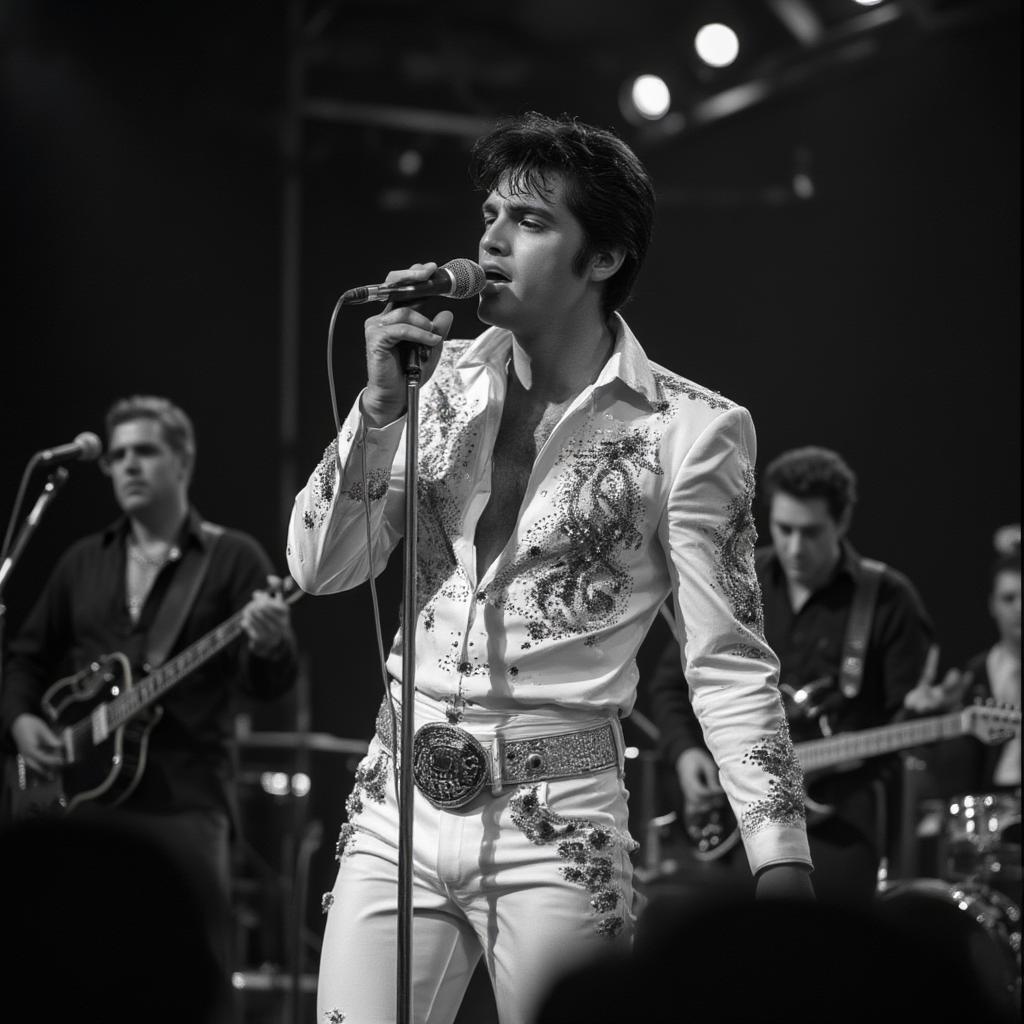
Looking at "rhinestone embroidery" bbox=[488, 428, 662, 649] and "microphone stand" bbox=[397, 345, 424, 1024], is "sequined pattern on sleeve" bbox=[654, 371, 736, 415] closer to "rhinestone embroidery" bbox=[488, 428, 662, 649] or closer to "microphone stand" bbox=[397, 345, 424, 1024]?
"rhinestone embroidery" bbox=[488, 428, 662, 649]

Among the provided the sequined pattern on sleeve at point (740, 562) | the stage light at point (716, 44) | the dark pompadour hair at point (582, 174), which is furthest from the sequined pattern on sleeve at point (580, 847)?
the stage light at point (716, 44)

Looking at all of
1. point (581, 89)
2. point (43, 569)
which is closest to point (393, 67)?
point (581, 89)

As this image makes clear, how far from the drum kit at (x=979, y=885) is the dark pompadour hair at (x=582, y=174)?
105 inches

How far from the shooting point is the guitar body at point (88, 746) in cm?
433

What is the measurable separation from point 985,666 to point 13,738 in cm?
354

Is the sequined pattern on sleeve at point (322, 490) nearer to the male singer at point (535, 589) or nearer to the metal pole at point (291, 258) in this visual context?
the male singer at point (535, 589)

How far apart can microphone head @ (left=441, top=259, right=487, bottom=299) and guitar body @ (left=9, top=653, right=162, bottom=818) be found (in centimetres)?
268

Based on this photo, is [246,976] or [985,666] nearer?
[985,666]

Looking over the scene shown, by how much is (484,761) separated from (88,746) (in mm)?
2757

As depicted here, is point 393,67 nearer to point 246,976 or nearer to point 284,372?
point 284,372

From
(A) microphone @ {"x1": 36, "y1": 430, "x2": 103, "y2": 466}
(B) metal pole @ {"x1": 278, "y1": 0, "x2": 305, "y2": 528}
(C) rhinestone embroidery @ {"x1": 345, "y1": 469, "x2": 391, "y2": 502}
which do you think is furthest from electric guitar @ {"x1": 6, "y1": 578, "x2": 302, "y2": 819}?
(B) metal pole @ {"x1": 278, "y1": 0, "x2": 305, "y2": 528}

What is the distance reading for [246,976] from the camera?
623cm

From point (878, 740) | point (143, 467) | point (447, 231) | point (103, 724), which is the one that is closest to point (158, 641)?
point (103, 724)

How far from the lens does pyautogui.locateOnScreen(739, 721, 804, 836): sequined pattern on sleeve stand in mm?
1985
